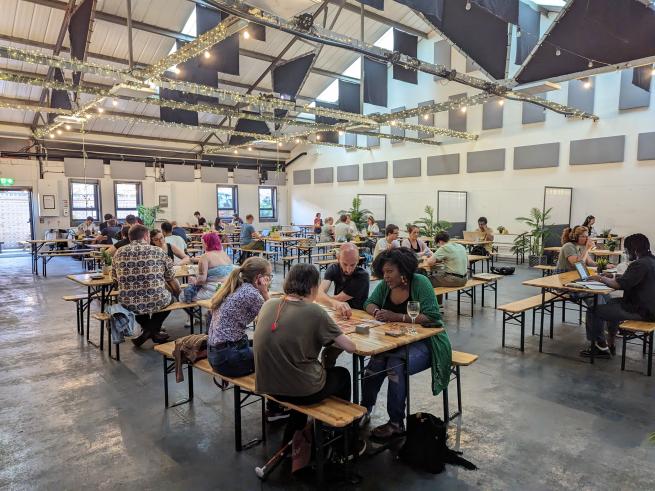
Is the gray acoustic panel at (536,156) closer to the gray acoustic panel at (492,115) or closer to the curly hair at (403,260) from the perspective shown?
the gray acoustic panel at (492,115)

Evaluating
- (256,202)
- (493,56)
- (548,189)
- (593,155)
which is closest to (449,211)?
(548,189)

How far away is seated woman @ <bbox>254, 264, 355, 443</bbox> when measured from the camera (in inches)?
86.5

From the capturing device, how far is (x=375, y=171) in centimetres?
1623

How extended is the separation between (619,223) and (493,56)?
672 centimetres

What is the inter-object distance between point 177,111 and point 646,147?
443 inches

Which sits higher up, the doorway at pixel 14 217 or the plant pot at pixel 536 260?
the doorway at pixel 14 217

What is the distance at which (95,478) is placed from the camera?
244 centimetres

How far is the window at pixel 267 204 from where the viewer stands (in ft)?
64.2

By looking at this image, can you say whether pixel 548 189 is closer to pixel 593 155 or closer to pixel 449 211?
pixel 593 155

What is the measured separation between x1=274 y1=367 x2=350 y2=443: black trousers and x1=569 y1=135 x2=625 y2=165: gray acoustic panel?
1115 cm

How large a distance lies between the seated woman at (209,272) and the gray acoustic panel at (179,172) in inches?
497

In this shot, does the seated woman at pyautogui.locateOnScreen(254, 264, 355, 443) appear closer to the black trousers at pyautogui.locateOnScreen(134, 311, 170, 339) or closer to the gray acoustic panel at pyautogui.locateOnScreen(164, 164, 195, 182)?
the black trousers at pyautogui.locateOnScreen(134, 311, 170, 339)

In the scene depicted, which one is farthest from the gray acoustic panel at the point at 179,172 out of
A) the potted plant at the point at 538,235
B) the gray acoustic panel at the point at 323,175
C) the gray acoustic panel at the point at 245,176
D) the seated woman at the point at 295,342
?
the seated woman at the point at 295,342

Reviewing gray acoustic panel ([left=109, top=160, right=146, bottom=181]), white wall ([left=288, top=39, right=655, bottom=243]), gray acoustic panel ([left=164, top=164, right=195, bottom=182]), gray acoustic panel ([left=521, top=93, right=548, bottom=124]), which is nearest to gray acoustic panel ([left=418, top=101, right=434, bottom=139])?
white wall ([left=288, top=39, right=655, bottom=243])
